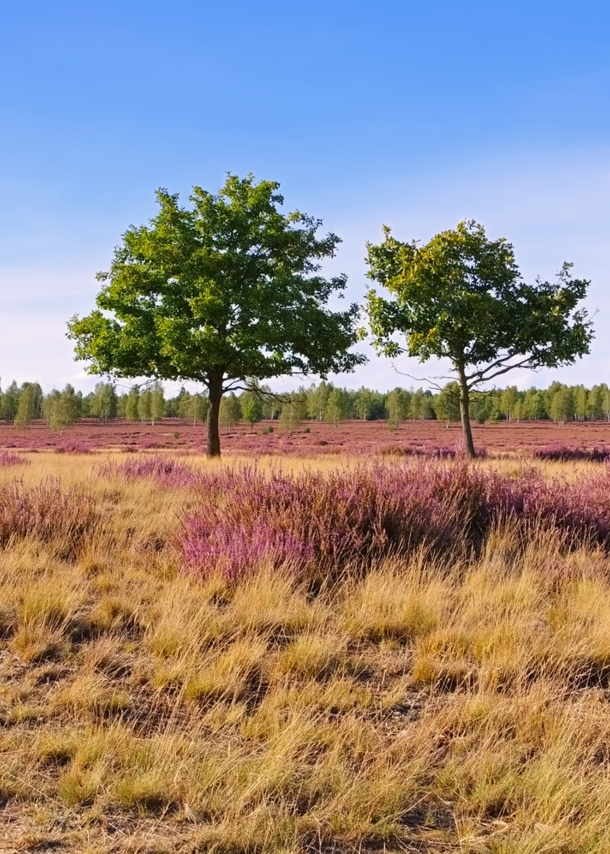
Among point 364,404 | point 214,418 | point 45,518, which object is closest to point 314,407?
point 364,404

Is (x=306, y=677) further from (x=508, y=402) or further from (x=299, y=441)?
(x=508, y=402)

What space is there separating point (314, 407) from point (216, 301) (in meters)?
98.3

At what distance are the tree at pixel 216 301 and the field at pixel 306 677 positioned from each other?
10724 millimetres

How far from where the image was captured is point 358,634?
4047 millimetres

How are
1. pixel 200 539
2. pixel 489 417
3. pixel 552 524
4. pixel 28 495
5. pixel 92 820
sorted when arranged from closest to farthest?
pixel 92 820
pixel 200 539
pixel 552 524
pixel 28 495
pixel 489 417

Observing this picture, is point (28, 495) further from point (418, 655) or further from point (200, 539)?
point (418, 655)

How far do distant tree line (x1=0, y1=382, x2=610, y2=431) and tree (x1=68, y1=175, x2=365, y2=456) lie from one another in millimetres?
49480

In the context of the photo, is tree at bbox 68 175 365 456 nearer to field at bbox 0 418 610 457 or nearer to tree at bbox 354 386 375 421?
field at bbox 0 418 610 457

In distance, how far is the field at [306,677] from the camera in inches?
91.7

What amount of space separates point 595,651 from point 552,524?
8.42 ft

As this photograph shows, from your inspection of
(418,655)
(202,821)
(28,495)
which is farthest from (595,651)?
(28,495)

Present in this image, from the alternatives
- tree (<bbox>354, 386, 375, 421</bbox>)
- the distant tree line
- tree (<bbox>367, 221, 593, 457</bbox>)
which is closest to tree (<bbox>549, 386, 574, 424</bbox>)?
the distant tree line

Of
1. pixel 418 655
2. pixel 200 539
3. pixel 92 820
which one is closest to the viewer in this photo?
pixel 92 820

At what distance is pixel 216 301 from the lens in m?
16.1
